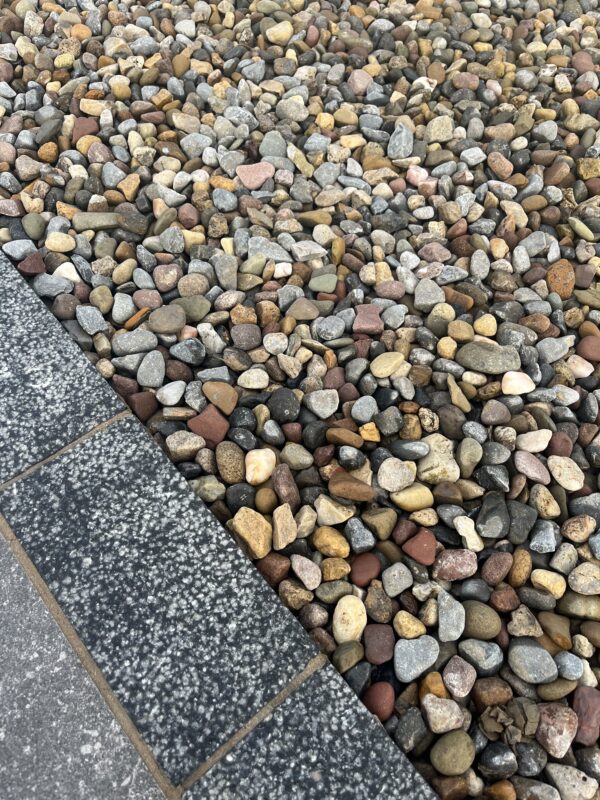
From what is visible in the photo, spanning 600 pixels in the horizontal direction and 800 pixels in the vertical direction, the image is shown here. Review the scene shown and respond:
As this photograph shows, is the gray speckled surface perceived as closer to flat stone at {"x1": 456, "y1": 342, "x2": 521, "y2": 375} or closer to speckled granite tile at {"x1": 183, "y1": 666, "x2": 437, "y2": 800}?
speckled granite tile at {"x1": 183, "y1": 666, "x2": 437, "y2": 800}

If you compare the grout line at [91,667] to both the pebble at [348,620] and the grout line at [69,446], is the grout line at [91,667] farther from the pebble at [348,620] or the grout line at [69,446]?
the pebble at [348,620]

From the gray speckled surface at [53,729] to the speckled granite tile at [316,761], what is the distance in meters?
0.12

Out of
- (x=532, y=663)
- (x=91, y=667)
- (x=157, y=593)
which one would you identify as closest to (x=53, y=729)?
(x=91, y=667)

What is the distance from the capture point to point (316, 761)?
1.03 metres

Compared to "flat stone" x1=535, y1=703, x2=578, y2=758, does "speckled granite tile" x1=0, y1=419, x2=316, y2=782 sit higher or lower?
higher

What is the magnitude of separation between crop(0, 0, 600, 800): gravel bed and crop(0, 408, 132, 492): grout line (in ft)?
0.22

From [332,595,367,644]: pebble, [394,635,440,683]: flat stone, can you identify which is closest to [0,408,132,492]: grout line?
[332,595,367,644]: pebble

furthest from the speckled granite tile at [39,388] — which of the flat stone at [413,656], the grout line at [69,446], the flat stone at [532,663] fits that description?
the flat stone at [532,663]

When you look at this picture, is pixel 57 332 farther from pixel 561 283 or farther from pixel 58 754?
pixel 561 283

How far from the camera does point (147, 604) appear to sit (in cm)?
116

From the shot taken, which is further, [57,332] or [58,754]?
[57,332]

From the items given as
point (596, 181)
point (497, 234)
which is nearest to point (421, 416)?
point (497, 234)

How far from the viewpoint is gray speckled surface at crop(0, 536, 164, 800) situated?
992 mm

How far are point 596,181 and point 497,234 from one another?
43 centimetres
